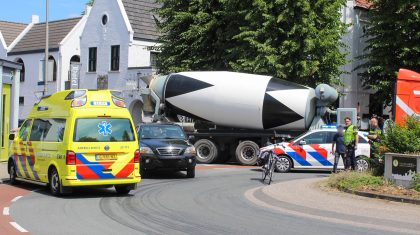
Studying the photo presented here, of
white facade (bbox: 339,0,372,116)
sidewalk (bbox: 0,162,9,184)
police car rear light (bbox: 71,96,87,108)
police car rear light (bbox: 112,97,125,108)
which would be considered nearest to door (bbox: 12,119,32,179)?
sidewalk (bbox: 0,162,9,184)

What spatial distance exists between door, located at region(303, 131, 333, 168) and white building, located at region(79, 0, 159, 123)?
19.1 m

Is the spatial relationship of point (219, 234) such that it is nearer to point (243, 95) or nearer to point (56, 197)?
point (56, 197)

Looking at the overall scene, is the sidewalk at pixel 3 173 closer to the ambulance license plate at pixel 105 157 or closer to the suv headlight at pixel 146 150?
the suv headlight at pixel 146 150

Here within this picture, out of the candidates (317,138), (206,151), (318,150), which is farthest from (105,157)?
(206,151)

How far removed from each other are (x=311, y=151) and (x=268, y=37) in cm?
974

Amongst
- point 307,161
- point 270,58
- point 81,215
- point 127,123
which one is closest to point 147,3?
point 270,58

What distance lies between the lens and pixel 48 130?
13922mm

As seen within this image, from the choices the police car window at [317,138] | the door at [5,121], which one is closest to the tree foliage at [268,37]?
the police car window at [317,138]

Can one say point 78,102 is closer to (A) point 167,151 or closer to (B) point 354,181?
(A) point 167,151

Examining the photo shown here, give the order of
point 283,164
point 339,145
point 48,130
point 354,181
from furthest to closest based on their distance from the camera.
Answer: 1. point 283,164
2. point 339,145
3. point 48,130
4. point 354,181

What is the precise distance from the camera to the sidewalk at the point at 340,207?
10.1 metres

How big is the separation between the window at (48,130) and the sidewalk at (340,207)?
14.7 feet

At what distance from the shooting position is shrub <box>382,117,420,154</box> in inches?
531

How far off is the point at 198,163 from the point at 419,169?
13288 mm
